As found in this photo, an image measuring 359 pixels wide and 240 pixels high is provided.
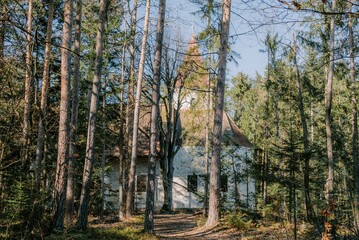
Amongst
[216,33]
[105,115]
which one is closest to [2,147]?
[216,33]

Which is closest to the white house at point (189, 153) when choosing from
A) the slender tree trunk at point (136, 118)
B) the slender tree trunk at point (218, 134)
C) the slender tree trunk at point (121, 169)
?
the slender tree trunk at point (121, 169)

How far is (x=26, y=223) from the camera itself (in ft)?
21.1

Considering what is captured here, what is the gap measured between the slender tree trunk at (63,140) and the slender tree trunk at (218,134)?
484 cm

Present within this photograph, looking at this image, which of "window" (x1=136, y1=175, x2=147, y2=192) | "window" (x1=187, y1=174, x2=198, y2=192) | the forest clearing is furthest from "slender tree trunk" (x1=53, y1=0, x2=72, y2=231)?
"window" (x1=187, y1=174, x2=198, y2=192)

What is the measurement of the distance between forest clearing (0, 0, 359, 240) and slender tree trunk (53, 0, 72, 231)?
28 mm

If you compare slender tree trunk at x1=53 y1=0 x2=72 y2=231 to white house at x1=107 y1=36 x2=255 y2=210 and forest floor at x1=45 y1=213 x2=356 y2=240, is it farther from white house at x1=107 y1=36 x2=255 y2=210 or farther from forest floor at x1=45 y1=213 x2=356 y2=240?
white house at x1=107 y1=36 x2=255 y2=210

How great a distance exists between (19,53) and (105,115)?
1333 centimetres

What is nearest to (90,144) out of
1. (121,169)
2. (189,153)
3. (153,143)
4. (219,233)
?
(153,143)

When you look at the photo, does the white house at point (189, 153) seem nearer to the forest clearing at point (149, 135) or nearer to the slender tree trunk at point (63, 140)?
the forest clearing at point (149, 135)

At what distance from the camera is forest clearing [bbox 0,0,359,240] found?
5.69 m

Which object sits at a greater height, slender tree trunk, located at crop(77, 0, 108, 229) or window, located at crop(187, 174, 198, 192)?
slender tree trunk, located at crop(77, 0, 108, 229)

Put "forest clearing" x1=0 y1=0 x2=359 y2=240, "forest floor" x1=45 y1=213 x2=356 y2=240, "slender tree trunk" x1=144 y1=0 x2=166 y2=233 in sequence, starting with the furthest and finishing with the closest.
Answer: "slender tree trunk" x1=144 y1=0 x2=166 y2=233 < "forest floor" x1=45 y1=213 x2=356 y2=240 < "forest clearing" x1=0 y1=0 x2=359 y2=240

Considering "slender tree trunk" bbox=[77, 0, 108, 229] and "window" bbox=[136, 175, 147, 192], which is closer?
"slender tree trunk" bbox=[77, 0, 108, 229]

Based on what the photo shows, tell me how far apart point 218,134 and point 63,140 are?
16.8 feet
